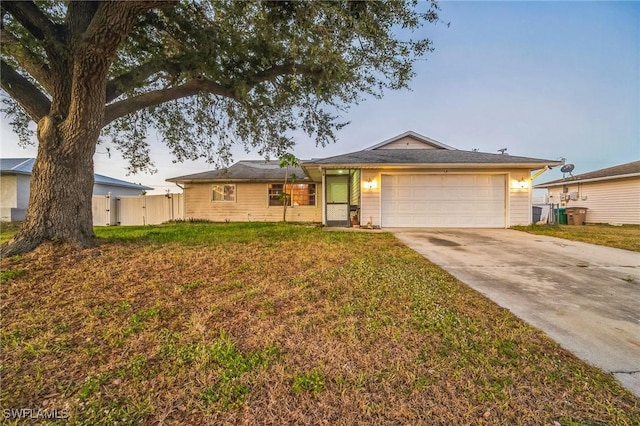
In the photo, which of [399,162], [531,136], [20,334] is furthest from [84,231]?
[531,136]

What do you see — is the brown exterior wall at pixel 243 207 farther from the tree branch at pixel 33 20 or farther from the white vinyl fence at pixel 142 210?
the tree branch at pixel 33 20

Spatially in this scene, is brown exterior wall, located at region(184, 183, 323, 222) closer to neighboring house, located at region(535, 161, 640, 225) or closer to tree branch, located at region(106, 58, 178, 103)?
tree branch, located at region(106, 58, 178, 103)

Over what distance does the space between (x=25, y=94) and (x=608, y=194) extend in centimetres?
2224

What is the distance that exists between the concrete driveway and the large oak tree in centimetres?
411

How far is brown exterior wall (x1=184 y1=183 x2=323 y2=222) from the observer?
13.9 meters

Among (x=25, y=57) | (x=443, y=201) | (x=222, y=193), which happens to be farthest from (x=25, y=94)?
(x=443, y=201)

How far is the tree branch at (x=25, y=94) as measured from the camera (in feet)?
15.7

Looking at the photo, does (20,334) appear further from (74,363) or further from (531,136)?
(531,136)

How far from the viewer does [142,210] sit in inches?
553

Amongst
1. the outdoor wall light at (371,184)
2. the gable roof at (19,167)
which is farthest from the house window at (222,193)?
the gable roof at (19,167)

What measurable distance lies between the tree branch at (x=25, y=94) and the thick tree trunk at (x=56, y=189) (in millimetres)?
660

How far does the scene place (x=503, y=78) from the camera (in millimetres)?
10750

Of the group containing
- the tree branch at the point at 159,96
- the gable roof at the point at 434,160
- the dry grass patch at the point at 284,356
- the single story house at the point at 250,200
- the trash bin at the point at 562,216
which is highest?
the tree branch at the point at 159,96

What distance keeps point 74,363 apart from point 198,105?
7555 mm
